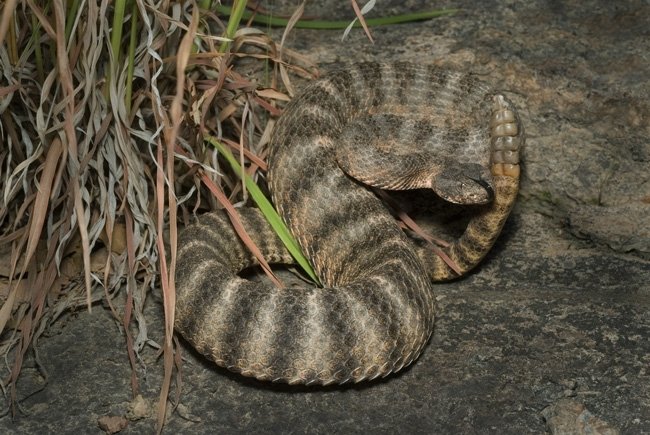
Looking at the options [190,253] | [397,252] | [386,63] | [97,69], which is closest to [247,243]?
[190,253]

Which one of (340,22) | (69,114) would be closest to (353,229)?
(69,114)

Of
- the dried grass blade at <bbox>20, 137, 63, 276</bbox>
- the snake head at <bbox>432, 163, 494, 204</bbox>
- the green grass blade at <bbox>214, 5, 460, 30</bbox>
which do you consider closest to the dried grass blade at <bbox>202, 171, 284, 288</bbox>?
the dried grass blade at <bbox>20, 137, 63, 276</bbox>

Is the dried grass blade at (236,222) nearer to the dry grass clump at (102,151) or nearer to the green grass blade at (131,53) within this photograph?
the dry grass clump at (102,151)

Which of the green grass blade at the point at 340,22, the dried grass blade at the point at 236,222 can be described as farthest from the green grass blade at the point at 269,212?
the green grass blade at the point at 340,22

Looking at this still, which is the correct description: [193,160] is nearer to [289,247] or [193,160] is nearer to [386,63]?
[289,247]

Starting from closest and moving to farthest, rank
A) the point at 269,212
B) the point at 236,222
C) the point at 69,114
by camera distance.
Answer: the point at 69,114
the point at 236,222
the point at 269,212

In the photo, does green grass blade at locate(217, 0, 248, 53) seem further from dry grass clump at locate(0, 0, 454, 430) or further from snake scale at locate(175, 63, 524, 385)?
snake scale at locate(175, 63, 524, 385)

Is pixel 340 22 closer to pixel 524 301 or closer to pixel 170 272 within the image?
pixel 524 301
